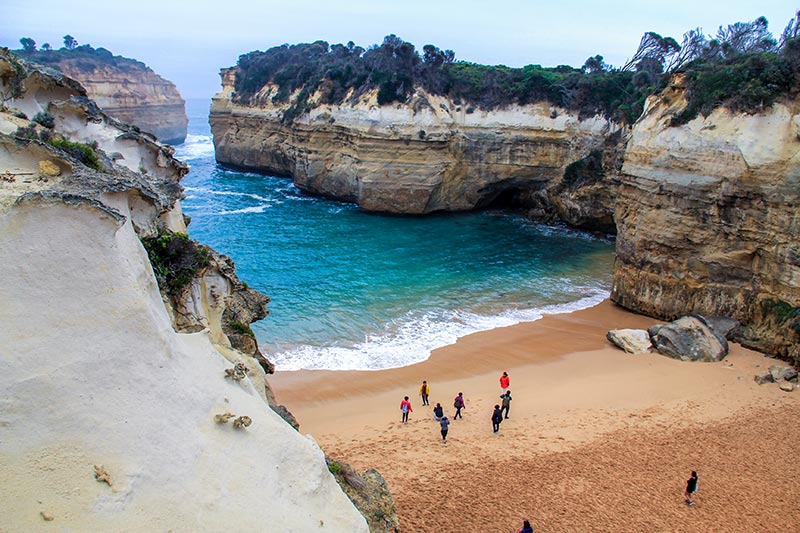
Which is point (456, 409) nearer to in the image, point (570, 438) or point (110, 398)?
point (570, 438)

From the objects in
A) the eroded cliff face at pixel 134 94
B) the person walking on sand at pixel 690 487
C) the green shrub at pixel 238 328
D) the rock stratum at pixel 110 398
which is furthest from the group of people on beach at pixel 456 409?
the eroded cliff face at pixel 134 94

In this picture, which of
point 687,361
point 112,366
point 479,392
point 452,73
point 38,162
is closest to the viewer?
point 112,366

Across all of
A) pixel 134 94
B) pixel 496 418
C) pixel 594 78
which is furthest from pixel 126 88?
pixel 496 418

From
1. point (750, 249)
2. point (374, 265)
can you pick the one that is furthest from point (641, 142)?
point (374, 265)

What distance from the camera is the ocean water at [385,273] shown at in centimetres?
2155

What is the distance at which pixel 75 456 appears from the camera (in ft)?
19.1

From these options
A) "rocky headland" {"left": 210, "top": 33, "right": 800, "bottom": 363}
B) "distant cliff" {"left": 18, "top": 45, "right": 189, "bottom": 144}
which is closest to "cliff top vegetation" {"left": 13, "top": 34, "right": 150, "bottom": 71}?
"distant cliff" {"left": 18, "top": 45, "right": 189, "bottom": 144}

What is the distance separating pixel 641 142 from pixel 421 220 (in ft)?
67.6

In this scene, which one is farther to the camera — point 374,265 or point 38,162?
point 374,265

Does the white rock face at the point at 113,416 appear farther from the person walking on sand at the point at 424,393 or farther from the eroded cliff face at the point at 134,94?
the eroded cliff face at the point at 134,94

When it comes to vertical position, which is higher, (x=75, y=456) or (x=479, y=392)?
(x=75, y=456)

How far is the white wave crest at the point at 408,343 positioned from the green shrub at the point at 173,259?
10.4 metres

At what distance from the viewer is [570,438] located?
46.3ft

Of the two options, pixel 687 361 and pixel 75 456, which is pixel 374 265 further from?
pixel 75 456
